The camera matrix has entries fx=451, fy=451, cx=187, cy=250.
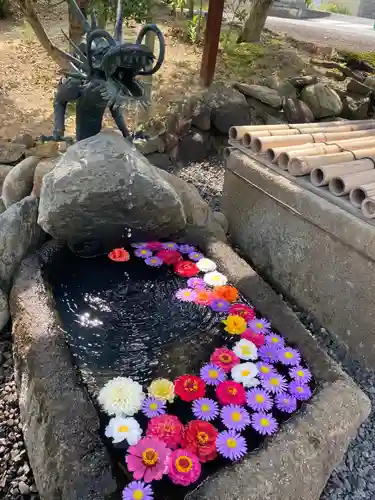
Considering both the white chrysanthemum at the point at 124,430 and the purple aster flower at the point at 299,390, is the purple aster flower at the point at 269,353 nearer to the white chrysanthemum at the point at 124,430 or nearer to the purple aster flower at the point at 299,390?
the purple aster flower at the point at 299,390

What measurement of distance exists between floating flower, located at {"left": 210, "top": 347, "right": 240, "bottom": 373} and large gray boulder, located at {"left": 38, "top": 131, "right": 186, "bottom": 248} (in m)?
1.12

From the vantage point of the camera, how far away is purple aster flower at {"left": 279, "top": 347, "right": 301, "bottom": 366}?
252 cm

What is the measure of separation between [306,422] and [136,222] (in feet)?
5.70

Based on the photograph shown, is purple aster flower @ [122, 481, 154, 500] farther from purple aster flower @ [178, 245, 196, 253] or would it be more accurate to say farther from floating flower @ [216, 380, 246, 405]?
purple aster flower @ [178, 245, 196, 253]

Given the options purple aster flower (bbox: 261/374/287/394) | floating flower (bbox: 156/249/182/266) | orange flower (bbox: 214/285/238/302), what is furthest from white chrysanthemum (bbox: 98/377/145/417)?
floating flower (bbox: 156/249/182/266)

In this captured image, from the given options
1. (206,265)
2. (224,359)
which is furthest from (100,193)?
(224,359)

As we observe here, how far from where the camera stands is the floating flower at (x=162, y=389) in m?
2.25

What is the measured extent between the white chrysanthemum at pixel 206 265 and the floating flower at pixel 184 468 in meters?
1.49

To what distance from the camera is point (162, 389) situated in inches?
89.8

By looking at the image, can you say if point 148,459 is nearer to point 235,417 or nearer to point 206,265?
point 235,417

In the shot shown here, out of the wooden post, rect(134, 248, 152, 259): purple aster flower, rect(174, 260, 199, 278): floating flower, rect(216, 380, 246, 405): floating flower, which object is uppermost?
the wooden post

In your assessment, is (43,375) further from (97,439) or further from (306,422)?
(306,422)

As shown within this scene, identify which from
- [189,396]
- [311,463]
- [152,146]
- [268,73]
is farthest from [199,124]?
[311,463]

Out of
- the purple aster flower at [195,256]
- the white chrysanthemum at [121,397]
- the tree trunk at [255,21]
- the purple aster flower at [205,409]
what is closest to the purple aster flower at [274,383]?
the purple aster flower at [205,409]
